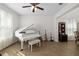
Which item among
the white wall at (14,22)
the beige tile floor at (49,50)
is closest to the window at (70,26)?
the beige tile floor at (49,50)

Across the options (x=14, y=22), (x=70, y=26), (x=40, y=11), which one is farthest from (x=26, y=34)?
(x=70, y=26)

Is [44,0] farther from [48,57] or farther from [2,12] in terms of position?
[48,57]

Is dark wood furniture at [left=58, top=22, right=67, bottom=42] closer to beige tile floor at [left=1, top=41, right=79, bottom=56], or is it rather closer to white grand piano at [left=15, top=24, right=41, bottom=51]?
beige tile floor at [left=1, top=41, right=79, bottom=56]

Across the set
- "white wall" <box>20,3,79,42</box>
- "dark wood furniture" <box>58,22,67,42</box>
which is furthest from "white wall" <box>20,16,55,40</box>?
"dark wood furniture" <box>58,22,67,42</box>

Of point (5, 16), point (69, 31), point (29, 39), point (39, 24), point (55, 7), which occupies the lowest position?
point (29, 39)

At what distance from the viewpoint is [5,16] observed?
138 cm

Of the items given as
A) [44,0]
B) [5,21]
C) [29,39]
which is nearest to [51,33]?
[29,39]

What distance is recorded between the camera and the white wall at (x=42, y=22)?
1.51 m

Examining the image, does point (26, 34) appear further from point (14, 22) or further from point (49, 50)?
point (49, 50)

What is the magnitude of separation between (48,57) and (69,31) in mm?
576

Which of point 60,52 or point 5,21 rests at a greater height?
point 5,21

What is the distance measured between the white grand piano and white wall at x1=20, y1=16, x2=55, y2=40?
3.6 inches

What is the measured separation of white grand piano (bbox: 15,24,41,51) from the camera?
150 centimetres

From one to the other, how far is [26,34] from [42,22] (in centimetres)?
33
